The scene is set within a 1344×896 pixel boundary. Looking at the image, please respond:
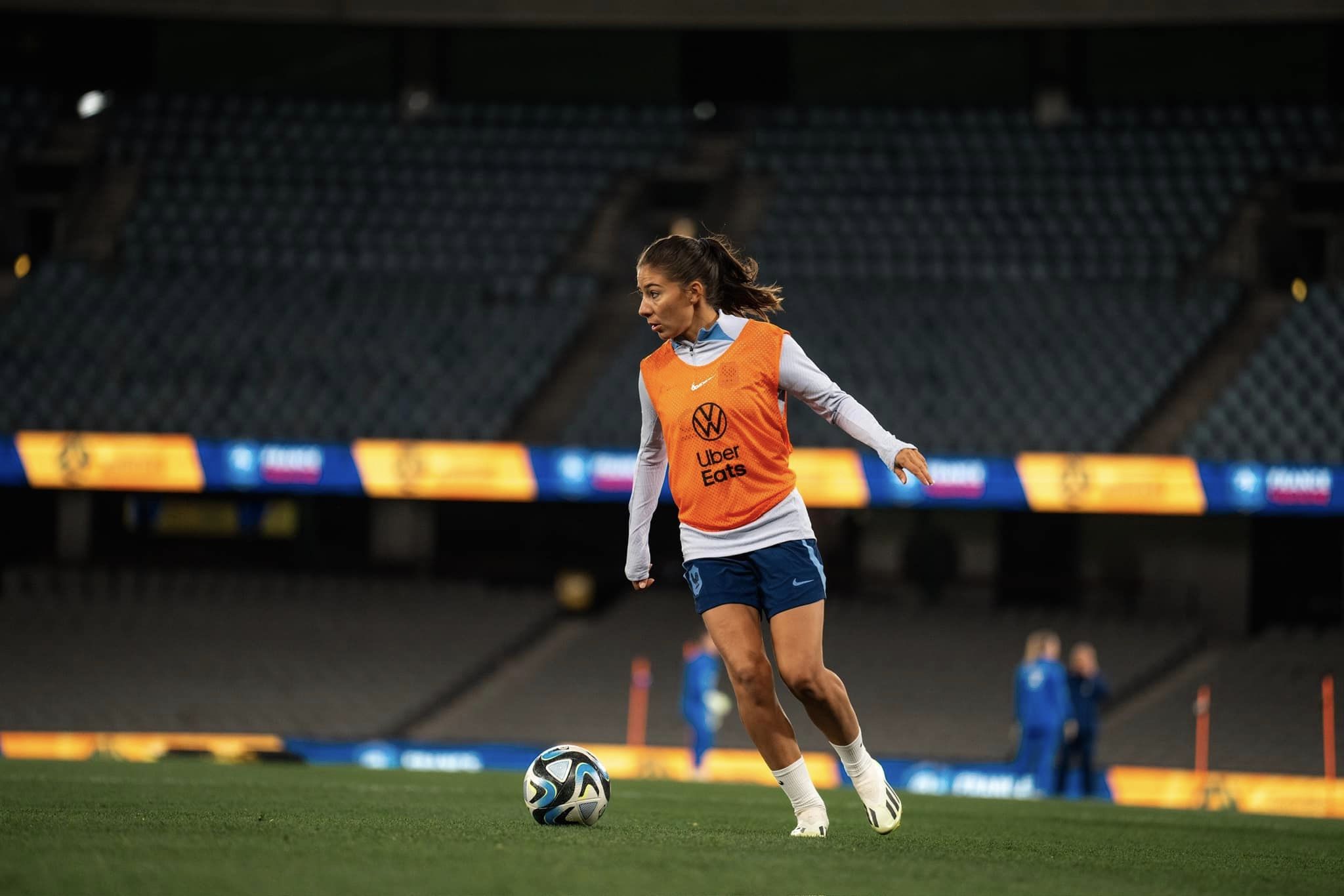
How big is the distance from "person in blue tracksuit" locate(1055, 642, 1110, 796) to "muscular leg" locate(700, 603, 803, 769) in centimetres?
1076

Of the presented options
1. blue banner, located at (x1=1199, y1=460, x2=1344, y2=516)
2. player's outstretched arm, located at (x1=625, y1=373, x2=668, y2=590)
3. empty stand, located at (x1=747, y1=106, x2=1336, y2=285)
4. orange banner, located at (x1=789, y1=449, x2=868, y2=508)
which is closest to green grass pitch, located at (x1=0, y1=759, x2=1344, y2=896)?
player's outstretched arm, located at (x1=625, y1=373, x2=668, y2=590)

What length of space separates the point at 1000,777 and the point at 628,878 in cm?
1342

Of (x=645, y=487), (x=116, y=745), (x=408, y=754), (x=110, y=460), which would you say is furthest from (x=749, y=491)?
(x=110, y=460)

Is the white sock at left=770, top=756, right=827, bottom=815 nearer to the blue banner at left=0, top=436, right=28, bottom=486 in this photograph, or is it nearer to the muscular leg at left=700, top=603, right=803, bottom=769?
the muscular leg at left=700, top=603, right=803, bottom=769

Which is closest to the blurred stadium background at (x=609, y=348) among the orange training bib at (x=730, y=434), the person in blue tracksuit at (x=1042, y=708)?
the person in blue tracksuit at (x=1042, y=708)

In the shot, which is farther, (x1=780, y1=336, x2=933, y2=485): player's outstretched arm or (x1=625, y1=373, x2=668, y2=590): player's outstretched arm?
(x1=625, y1=373, x2=668, y2=590): player's outstretched arm

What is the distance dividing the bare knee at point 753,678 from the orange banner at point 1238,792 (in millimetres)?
11979

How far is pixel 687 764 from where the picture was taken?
56.8 feet

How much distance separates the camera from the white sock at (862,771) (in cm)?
584

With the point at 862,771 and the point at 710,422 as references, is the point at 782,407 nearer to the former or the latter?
the point at 710,422

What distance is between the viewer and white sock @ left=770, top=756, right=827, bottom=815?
19.1ft

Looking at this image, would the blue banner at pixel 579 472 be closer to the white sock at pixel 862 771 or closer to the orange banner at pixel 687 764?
the orange banner at pixel 687 764

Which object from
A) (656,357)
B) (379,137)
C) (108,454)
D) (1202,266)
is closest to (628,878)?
(656,357)

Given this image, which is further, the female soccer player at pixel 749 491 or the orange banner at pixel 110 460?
the orange banner at pixel 110 460
